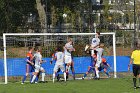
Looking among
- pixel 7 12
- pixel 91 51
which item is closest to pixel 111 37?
pixel 91 51

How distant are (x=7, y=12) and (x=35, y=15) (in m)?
7.73

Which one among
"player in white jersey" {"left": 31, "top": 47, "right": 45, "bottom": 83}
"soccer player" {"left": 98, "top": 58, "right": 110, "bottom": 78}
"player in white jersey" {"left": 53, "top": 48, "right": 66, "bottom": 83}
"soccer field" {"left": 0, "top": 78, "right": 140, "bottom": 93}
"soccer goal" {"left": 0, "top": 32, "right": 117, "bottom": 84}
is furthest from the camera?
"soccer player" {"left": 98, "top": 58, "right": 110, "bottom": 78}

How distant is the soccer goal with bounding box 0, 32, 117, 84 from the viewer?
25.9 meters

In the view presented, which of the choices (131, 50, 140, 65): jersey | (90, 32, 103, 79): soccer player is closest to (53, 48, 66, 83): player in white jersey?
(90, 32, 103, 79): soccer player

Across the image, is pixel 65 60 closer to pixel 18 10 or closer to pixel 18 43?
pixel 18 43

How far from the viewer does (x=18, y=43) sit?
1039 inches

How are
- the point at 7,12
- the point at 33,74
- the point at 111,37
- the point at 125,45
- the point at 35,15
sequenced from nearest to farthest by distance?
the point at 33,74, the point at 111,37, the point at 125,45, the point at 7,12, the point at 35,15

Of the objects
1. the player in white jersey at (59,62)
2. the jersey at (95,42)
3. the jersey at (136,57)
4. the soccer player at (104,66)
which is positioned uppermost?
the jersey at (95,42)

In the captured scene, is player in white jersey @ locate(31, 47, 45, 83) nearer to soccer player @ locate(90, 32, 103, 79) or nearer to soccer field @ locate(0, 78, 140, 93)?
soccer field @ locate(0, 78, 140, 93)

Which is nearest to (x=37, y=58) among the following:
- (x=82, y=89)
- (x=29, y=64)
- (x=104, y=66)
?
(x=29, y=64)

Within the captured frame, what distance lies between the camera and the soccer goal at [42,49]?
25.9 meters

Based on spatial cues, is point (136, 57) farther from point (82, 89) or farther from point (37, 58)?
point (37, 58)

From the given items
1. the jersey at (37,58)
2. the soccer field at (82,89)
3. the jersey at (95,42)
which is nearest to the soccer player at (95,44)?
the jersey at (95,42)

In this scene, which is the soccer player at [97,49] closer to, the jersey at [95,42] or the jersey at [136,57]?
the jersey at [95,42]
